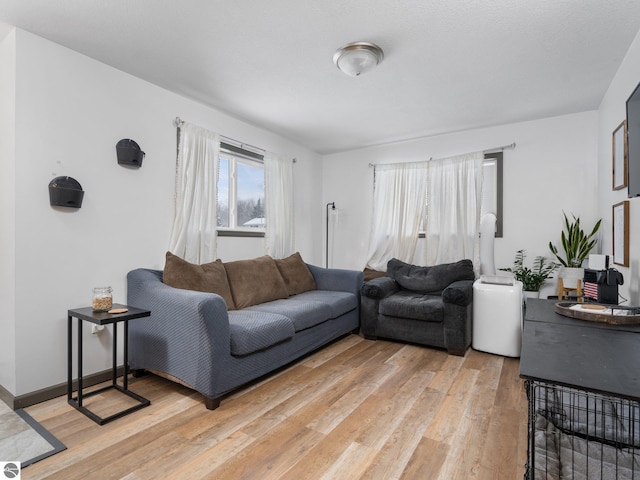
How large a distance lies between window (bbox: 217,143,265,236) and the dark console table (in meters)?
2.91

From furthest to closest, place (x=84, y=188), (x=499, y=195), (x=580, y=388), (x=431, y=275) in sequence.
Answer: (x=499, y=195)
(x=431, y=275)
(x=84, y=188)
(x=580, y=388)

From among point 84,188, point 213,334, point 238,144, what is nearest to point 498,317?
point 213,334

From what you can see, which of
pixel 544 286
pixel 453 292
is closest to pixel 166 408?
pixel 453 292

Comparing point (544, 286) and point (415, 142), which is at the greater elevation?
point (415, 142)

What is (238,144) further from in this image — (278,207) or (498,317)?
(498,317)

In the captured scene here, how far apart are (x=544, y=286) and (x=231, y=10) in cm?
390

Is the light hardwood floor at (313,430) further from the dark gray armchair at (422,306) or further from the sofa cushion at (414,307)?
the sofa cushion at (414,307)

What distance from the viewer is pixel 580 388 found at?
0.90 metres

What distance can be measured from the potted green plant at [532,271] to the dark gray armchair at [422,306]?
1.69ft

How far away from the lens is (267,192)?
13.3 ft

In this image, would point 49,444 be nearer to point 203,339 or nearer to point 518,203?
point 203,339

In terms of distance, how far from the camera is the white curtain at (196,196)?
3.06 m

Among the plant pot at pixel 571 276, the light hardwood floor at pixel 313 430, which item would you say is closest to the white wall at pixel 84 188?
the light hardwood floor at pixel 313 430

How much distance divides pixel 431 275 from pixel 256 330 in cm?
226
